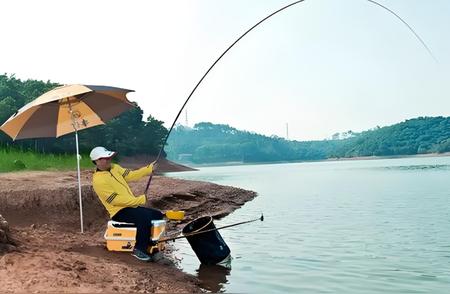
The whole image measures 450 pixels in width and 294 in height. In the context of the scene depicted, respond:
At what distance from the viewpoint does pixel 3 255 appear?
602cm

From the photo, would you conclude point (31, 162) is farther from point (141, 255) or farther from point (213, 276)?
point (213, 276)

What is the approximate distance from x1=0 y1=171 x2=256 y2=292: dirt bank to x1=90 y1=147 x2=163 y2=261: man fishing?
1.02 feet

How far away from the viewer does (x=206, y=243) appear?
8.14 m

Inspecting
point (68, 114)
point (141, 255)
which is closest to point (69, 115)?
point (68, 114)

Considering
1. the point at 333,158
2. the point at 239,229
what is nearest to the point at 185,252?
Answer: the point at 239,229

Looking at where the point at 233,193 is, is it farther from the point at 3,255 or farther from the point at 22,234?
the point at 3,255

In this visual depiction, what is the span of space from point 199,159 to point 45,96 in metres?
182

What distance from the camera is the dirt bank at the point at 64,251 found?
537 cm

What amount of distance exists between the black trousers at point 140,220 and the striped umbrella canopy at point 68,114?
7.46 feet

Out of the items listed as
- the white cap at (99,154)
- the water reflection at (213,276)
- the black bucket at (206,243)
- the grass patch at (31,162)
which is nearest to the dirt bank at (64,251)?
the water reflection at (213,276)

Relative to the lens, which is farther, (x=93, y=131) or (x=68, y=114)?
(x=93, y=131)

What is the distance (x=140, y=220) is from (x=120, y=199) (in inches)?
16.5

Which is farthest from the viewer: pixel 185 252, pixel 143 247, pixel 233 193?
pixel 233 193

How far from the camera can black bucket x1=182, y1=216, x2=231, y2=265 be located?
8.02 meters
